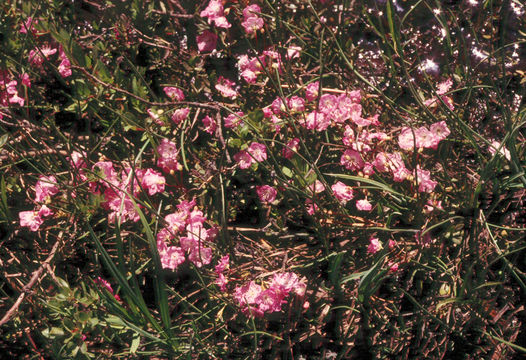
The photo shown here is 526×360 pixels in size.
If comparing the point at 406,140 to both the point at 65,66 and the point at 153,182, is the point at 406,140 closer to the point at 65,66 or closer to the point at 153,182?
the point at 153,182

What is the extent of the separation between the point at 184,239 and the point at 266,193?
299 mm

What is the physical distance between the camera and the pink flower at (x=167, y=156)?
1.48 meters

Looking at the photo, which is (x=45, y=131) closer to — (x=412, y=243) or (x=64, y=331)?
(x=64, y=331)

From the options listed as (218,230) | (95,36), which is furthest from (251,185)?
(95,36)

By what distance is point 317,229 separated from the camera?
1334mm

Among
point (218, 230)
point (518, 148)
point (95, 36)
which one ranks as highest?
point (95, 36)

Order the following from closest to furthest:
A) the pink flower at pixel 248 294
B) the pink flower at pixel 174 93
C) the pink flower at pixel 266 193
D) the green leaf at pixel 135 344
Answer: the green leaf at pixel 135 344, the pink flower at pixel 248 294, the pink flower at pixel 266 193, the pink flower at pixel 174 93

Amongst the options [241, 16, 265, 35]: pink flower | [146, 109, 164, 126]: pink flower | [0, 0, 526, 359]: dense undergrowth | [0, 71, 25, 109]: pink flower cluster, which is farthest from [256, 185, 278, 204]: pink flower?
[0, 71, 25, 109]: pink flower cluster

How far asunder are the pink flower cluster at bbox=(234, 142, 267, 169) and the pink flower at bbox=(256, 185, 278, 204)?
87 millimetres

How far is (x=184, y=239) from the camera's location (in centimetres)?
139

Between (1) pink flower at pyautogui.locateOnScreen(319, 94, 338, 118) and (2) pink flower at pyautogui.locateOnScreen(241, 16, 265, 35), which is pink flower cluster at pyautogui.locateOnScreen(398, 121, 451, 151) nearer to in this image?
(1) pink flower at pyautogui.locateOnScreen(319, 94, 338, 118)

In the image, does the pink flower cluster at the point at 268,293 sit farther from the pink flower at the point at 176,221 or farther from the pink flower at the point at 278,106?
the pink flower at the point at 278,106

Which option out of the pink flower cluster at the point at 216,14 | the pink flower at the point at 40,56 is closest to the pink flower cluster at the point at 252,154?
the pink flower cluster at the point at 216,14

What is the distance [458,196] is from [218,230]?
0.74 meters
